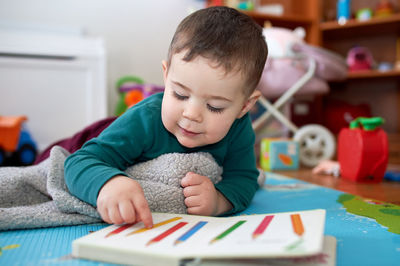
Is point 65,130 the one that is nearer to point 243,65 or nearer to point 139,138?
point 139,138

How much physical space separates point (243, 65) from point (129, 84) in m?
1.53

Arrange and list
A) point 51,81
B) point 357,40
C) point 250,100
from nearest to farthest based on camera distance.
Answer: point 250,100 → point 51,81 → point 357,40

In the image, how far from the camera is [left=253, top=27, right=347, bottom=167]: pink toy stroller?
1.73 m

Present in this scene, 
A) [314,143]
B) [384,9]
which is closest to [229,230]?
[314,143]

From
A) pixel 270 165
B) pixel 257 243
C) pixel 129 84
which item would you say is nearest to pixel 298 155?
pixel 270 165

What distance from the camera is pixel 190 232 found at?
49 centimetres

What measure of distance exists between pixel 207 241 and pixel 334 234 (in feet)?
0.83

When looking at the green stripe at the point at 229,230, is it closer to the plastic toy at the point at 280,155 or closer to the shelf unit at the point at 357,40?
the plastic toy at the point at 280,155

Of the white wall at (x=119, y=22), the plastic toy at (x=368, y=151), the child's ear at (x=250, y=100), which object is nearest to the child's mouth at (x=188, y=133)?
the child's ear at (x=250, y=100)

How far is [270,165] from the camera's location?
1552mm

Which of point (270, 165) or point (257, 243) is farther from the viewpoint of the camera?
point (270, 165)

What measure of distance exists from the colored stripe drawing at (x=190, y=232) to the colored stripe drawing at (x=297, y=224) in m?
0.13

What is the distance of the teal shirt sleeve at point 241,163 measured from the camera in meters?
0.75

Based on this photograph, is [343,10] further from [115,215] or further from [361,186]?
[115,215]
